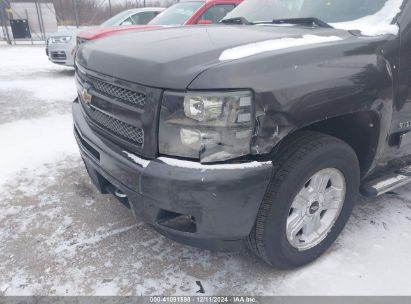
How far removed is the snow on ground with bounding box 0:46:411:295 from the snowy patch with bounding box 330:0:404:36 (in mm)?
1519

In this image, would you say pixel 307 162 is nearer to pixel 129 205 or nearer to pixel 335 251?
pixel 335 251

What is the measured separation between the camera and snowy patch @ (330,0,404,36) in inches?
A: 91.7

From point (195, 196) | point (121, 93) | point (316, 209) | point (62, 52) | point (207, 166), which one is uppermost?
point (121, 93)

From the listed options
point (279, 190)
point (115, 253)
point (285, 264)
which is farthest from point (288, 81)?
point (115, 253)

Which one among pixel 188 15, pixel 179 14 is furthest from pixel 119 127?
pixel 179 14

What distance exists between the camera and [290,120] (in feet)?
6.24

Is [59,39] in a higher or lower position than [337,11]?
lower

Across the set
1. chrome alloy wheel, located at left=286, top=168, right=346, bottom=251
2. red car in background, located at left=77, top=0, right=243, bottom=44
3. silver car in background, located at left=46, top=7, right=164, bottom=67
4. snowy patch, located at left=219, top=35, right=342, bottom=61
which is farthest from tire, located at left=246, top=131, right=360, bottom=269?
silver car in background, located at left=46, top=7, right=164, bottom=67

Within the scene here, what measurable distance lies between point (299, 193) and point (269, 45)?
93 centimetres

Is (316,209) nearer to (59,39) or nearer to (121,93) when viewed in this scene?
(121,93)

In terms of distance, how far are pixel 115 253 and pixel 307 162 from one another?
1.52m

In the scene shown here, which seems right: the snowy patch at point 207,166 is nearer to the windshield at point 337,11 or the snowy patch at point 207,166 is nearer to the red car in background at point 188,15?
the windshield at point 337,11

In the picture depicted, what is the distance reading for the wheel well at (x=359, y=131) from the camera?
231 centimetres

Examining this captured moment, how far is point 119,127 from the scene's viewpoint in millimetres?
2211
